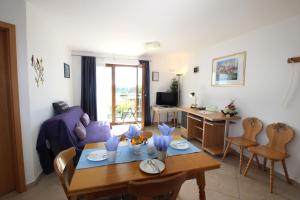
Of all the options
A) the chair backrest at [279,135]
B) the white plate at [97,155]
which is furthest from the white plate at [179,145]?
the chair backrest at [279,135]

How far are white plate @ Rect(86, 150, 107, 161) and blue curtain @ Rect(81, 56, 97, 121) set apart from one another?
3196 mm

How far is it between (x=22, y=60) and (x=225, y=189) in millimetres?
3015

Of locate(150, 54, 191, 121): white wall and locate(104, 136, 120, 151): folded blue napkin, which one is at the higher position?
locate(150, 54, 191, 121): white wall

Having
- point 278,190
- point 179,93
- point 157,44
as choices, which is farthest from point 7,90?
point 179,93

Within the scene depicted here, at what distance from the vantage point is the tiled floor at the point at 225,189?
1.83 meters

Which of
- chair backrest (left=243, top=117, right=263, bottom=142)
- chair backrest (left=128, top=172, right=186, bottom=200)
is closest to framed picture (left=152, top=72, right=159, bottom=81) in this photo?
chair backrest (left=243, top=117, right=263, bottom=142)

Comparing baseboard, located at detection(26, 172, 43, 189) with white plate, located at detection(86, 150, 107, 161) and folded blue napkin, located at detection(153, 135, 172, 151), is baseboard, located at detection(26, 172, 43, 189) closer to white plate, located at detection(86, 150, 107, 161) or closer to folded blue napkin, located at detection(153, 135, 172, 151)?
white plate, located at detection(86, 150, 107, 161)

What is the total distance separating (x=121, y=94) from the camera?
4875 mm

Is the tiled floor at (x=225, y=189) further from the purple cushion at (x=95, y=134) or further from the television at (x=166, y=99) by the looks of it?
the television at (x=166, y=99)

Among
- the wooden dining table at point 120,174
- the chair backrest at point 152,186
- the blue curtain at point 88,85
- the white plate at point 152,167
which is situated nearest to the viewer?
the chair backrest at point 152,186

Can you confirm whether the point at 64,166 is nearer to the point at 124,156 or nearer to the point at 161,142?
the point at 124,156

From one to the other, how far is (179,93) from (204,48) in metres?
1.69

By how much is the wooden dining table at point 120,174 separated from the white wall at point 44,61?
1401 mm

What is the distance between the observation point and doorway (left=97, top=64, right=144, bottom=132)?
460cm
